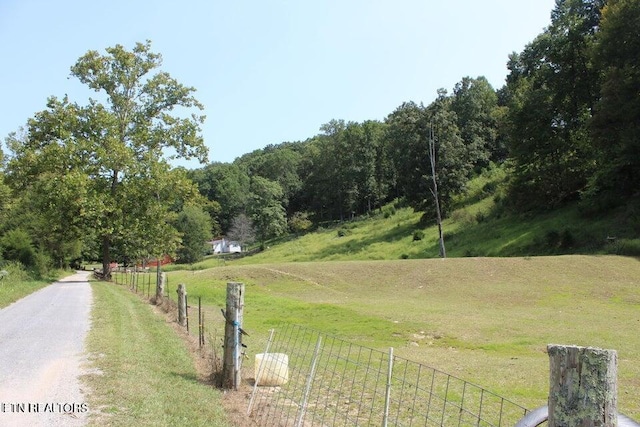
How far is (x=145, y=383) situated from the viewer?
7.55 metres

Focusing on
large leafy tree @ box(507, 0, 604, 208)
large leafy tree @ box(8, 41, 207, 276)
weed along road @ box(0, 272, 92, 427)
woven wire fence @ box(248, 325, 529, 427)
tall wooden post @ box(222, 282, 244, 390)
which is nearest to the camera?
weed along road @ box(0, 272, 92, 427)

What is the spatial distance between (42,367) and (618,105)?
38618mm

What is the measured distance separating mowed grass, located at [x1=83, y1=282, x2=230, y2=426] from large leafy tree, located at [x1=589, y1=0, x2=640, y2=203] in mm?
34809

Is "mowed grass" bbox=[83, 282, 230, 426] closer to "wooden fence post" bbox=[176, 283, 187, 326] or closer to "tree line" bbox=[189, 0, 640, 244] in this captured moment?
"wooden fence post" bbox=[176, 283, 187, 326]

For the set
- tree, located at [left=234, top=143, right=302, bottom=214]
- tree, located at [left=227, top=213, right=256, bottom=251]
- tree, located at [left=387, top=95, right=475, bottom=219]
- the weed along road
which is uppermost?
tree, located at [left=234, top=143, right=302, bottom=214]

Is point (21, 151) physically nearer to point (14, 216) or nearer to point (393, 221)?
point (14, 216)

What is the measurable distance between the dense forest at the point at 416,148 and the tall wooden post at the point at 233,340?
2726 centimetres

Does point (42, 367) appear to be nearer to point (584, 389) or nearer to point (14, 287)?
point (584, 389)

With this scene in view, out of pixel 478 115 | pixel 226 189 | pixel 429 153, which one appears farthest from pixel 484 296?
pixel 226 189

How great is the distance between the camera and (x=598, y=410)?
238cm

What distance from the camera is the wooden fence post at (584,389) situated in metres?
2.38

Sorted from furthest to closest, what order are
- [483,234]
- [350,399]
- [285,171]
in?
[285,171], [483,234], [350,399]

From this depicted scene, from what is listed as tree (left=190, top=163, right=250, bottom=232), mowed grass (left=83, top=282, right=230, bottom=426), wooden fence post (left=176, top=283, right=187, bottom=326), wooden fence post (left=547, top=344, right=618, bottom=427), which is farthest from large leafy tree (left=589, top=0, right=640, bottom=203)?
tree (left=190, top=163, right=250, bottom=232)

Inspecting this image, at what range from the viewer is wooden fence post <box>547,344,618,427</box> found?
7.82 ft
